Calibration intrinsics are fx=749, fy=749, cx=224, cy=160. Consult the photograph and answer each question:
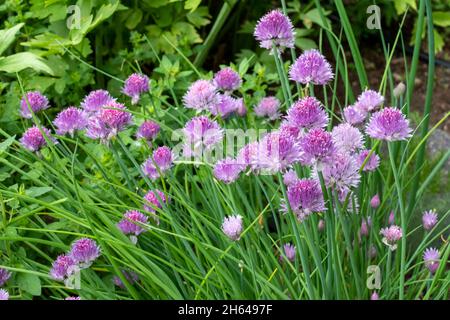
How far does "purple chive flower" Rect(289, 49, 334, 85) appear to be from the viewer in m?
1.43

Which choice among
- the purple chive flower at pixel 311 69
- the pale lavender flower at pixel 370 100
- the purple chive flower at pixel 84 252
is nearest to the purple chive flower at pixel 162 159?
the purple chive flower at pixel 84 252

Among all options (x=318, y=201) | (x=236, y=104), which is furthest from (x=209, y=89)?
(x=318, y=201)

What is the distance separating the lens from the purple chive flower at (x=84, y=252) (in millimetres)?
1465

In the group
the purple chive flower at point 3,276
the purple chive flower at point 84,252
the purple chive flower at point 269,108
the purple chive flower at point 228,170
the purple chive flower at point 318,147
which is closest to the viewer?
the purple chive flower at point 318,147

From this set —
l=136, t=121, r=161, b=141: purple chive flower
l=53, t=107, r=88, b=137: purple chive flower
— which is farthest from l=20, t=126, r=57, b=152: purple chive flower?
l=136, t=121, r=161, b=141: purple chive flower

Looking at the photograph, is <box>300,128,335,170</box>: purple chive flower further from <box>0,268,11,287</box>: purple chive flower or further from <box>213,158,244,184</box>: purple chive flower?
<box>0,268,11,287</box>: purple chive flower

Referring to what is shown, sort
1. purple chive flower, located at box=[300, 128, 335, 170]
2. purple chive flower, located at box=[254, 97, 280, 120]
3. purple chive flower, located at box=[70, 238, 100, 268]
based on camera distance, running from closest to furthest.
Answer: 1. purple chive flower, located at box=[300, 128, 335, 170]
2. purple chive flower, located at box=[70, 238, 100, 268]
3. purple chive flower, located at box=[254, 97, 280, 120]

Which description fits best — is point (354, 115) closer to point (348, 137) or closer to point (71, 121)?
point (348, 137)

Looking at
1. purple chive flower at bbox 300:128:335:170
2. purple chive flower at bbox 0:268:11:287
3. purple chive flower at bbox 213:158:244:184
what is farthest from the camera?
purple chive flower at bbox 0:268:11:287

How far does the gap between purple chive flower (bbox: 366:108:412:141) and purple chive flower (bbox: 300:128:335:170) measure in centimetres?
10

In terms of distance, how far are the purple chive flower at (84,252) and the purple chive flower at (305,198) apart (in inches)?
17.2

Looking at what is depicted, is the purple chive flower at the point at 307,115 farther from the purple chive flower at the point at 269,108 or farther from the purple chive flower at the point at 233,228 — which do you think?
the purple chive flower at the point at 269,108

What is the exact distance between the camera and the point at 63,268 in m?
1.47
